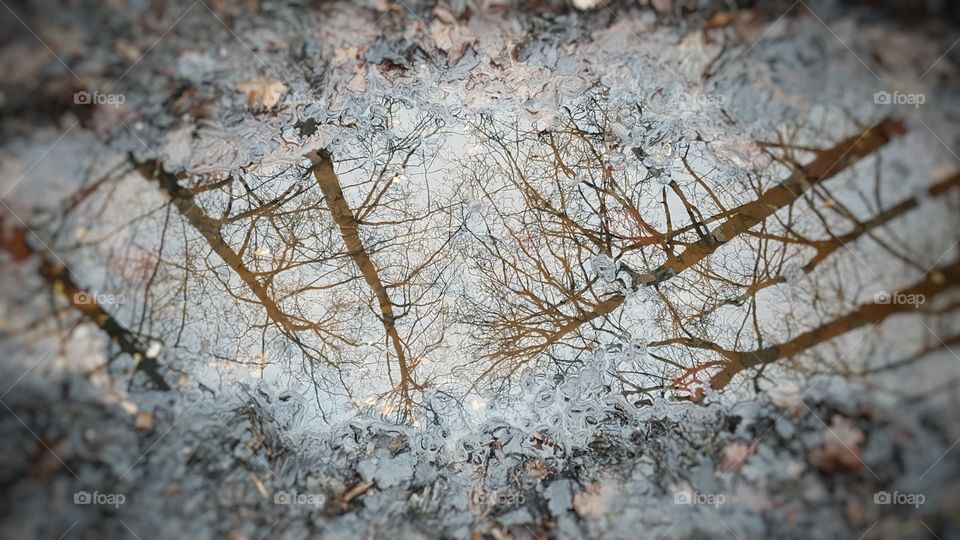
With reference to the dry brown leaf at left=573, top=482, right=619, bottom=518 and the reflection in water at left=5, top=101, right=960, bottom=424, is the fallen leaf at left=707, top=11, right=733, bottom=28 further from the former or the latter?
the dry brown leaf at left=573, top=482, right=619, bottom=518

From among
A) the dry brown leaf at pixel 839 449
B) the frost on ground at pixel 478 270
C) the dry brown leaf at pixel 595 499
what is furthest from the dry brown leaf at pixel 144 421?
the dry brown leaf at pixel 839 449

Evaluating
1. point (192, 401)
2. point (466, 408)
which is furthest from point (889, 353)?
point (192, 401)

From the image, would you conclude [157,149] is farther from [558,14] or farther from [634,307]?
[634,307]

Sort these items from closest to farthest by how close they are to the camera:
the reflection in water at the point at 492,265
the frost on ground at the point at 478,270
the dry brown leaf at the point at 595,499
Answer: the frost on ground at the point at 478,270
the dry brown leaf at the point at 595,499
the reflection in water at the point at 492,265

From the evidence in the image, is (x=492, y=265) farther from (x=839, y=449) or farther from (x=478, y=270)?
(x=839, y=449)

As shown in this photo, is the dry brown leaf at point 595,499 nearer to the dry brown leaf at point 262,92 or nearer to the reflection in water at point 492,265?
the reflection in water at point 492,265

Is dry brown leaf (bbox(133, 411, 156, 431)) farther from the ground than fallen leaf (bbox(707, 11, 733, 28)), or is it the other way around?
fallen leaf (bbox(707, 11, 733, 28))

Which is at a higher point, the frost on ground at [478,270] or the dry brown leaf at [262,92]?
the dry brown leaf at [262,92]

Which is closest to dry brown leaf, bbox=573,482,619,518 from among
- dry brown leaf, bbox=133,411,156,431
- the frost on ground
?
the frost on ground
